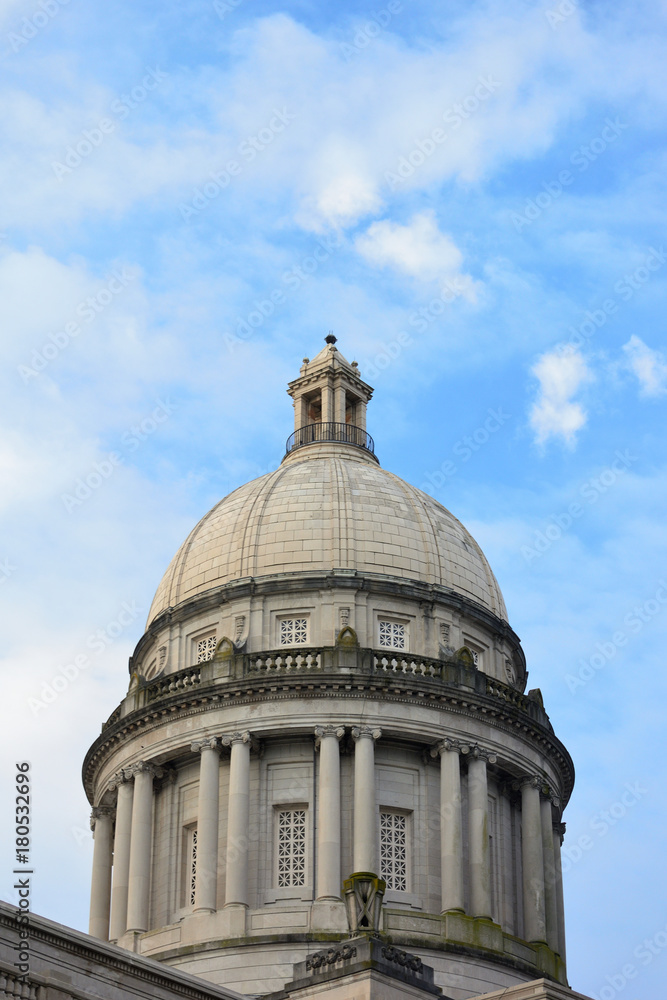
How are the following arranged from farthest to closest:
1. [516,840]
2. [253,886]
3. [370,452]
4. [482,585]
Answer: [370,452]
[482,585]
[516,840]
[253,886]

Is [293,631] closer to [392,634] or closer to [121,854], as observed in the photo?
[392,634]

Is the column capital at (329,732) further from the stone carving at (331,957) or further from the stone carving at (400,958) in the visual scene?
the stone carving at (400,958)

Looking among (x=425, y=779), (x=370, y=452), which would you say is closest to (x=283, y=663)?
(x=425, y=779)

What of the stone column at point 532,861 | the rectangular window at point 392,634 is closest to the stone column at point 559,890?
the stone column at point 532,861

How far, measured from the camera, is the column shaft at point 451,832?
1914 inches

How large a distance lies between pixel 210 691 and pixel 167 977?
18.2 meters

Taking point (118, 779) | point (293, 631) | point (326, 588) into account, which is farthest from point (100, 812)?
point (326, 588)

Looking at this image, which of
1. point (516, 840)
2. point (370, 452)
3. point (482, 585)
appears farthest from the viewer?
point (370, 452)

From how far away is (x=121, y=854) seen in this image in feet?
170

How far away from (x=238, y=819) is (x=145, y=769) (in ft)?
14.0

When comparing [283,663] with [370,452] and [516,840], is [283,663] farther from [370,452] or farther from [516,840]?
[370,452]

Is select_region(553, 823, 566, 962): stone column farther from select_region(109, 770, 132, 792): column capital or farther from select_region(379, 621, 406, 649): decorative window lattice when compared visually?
select_region(109, 770, 132, 792): column capital

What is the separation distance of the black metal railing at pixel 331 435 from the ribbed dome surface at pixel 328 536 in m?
2.40

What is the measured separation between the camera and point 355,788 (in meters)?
49.3
